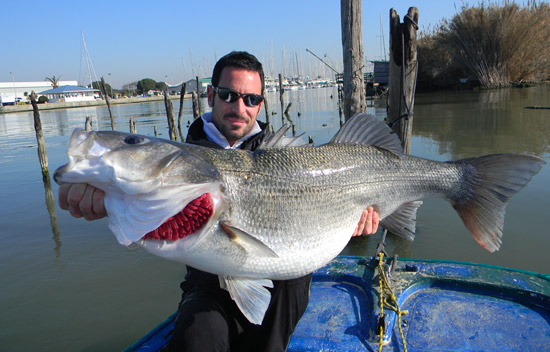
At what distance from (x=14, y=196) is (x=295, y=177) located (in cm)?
1110

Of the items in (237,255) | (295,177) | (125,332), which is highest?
(295,177)

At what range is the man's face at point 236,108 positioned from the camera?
2.72 m

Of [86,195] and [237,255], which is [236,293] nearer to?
[237,255]

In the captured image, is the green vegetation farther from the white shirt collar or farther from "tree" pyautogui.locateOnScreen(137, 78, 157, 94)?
"tree" pyautogui.locateOnScreen(137, 78, 157, 94)

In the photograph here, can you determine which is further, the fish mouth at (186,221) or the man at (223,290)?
the man at (223,290)

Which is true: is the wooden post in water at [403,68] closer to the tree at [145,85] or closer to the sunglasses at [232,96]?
the sunglasses at [232,96]

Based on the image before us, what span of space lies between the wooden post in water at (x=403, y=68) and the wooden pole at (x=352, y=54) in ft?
1.71

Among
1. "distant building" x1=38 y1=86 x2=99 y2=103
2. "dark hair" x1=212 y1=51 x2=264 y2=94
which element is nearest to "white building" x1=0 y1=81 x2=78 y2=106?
"distant building" x1=38 y1=86 x2=99 y2=103

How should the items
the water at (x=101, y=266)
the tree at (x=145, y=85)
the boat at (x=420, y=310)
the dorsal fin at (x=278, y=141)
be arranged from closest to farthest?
1. the dorsal fin at (x=278, y=141)
2. the boat at (x=420, y=310)
3. the water at (x=101, y=266)
4. the tree at (x=145, y=85)

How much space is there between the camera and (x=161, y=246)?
181 centimetres

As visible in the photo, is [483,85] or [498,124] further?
[483,85]

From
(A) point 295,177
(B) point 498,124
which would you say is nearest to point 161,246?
(A) point 295,177

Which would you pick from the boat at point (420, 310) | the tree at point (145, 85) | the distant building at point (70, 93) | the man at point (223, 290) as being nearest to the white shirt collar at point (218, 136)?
the man at point (223, 290)

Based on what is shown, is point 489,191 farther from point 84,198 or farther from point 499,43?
point 499,43
